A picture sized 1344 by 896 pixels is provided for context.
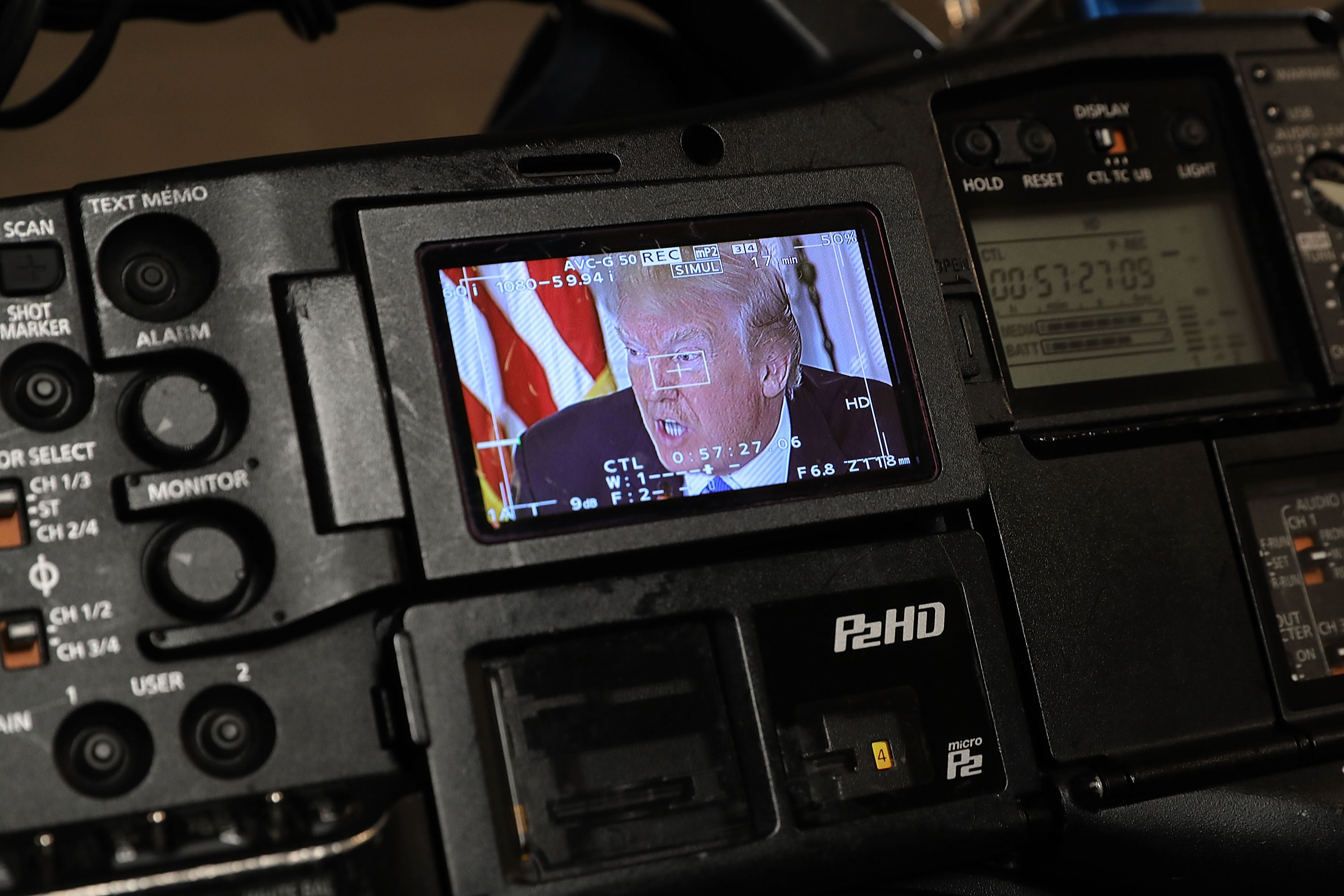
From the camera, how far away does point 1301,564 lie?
712mm

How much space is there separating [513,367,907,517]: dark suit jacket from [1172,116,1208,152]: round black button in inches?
11.3

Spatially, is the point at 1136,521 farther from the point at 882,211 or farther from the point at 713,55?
the point at 713,55

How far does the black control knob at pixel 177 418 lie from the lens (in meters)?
0.56

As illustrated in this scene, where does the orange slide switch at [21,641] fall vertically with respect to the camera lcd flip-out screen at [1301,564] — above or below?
above

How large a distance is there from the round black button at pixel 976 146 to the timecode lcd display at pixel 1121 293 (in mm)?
33

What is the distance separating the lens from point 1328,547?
0.72 m

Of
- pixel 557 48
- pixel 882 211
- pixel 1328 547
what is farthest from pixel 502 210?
pixel 1328 547

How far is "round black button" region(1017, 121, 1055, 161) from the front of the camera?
29.3 inches

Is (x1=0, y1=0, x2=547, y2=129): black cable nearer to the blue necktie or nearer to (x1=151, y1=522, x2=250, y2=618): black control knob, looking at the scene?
(x1=151, y1=522, x2=250, y2=618): black control knob

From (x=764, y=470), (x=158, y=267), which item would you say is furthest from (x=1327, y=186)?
(x=158, y=267)

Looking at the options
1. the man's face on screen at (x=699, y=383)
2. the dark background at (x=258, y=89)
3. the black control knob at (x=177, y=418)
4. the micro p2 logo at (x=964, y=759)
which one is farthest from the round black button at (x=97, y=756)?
the dark background at (x=258, y=89)

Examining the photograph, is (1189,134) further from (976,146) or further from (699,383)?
(699,383)

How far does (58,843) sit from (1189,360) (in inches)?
23.1

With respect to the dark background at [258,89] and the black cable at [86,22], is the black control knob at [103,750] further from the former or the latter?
the dark background at [258,89]
